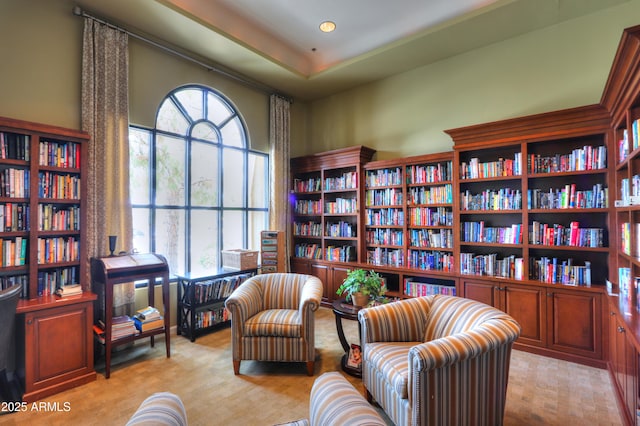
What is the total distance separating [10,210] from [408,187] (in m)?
4.20

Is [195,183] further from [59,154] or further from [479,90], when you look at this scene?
[479,90]

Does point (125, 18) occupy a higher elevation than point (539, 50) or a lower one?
higher

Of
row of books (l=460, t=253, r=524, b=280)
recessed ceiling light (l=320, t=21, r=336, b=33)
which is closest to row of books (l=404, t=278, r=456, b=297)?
row of books (l=460, t=253, r=524, b=280)

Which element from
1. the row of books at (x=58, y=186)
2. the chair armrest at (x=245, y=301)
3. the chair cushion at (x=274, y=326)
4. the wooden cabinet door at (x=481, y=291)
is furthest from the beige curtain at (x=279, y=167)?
the wooden cabinet door at (x=481, y=291)

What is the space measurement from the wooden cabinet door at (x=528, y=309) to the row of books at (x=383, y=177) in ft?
6.25

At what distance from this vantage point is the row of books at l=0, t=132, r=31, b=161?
255 centimetres

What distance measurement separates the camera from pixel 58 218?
2.76 meters

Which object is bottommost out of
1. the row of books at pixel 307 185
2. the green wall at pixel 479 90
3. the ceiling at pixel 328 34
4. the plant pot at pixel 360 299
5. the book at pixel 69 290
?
the plant pot at pixel 360 299

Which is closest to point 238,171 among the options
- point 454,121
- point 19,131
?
point 19,131

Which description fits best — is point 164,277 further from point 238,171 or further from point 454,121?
point 454,121

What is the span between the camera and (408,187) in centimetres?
431

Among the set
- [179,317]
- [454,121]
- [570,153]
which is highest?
[454,121]

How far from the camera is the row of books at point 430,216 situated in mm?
3998

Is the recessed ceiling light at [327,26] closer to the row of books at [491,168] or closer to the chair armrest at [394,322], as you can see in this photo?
the row of books at [491,168]
